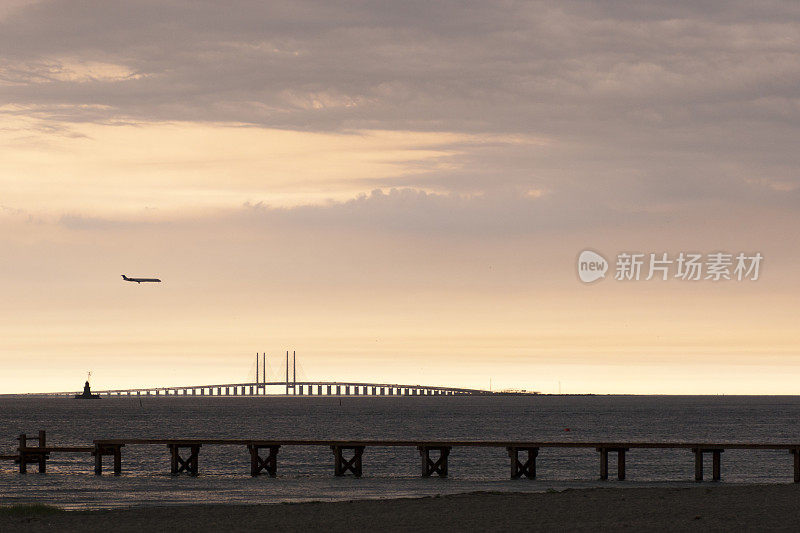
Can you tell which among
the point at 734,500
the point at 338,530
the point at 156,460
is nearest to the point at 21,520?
the point at 338,530

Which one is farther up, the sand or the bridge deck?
the bridge deck

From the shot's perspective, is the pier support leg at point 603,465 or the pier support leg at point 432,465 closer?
the pier support leg at point 603,465

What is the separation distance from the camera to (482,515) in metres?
35.4

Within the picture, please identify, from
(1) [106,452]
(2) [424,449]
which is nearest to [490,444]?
(2) [424,449]

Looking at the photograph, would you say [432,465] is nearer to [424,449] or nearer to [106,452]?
[424,449]

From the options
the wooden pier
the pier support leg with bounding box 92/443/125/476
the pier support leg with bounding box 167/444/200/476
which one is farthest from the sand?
the pier support leg with bounding box 92/443/125/476

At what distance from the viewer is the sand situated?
32.5 meters

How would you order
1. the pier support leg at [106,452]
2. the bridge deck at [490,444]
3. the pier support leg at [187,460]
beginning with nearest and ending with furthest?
1. the bridge deck at [490,444]
2. the pier support leg at [106,452]
3. the pier support leg at [187,460]

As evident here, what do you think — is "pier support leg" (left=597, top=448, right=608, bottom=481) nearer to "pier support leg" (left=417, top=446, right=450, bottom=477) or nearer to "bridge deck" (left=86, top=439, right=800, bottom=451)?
"bridge deck" (left=86, top=439, right=800, bottom=451)

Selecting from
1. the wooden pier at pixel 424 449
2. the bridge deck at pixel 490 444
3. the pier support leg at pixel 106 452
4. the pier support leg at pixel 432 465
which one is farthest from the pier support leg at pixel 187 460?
the pier support leg at pixel 432 465

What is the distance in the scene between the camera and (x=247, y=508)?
39.2 meters

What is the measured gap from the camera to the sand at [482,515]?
32.5 m

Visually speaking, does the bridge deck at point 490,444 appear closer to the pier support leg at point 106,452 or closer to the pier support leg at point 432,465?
the pier support leg at point 432,465

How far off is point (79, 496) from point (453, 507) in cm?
1922
